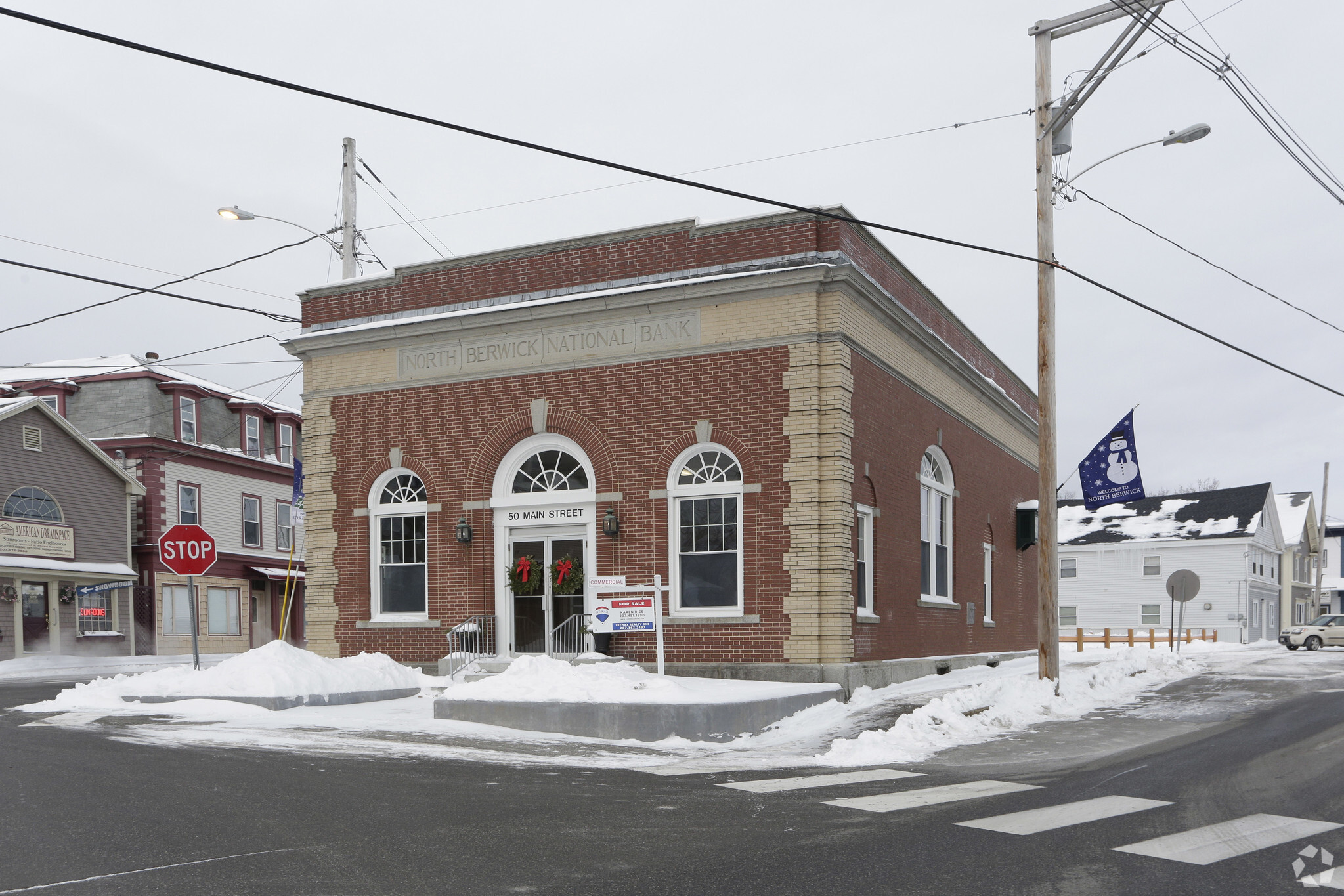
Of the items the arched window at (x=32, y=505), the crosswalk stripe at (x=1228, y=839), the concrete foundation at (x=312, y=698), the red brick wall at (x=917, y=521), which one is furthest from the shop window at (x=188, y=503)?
the crosswalk stripe at (x=1228, y=839)

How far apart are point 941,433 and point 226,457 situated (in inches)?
1076

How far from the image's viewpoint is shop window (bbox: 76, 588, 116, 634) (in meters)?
35.1

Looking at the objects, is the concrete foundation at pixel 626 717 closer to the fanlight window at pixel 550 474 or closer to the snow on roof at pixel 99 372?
the fanlight window at pixel 550 474

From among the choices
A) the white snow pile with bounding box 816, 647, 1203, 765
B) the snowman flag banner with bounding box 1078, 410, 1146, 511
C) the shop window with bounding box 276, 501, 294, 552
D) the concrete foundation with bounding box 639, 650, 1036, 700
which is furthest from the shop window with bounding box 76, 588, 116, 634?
the snowman flag banner with bounding box 1078, 410, 1146, 511

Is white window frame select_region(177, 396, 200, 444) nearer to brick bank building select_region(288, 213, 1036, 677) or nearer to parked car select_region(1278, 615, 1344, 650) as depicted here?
brick bank building select_region(288, 213, 1036, 677)

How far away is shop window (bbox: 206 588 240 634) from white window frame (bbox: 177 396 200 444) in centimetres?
519

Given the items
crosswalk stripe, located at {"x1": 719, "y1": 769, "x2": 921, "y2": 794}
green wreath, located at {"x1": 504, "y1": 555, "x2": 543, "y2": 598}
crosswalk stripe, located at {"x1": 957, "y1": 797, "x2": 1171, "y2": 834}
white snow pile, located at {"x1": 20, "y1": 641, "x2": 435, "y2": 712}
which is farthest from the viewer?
green wreath, located at {"x1": 504, "y1": 555, "x2": 543, "y2": 598}

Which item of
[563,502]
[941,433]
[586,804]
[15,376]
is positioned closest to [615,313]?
[563,502]

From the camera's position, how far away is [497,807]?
8609 mm

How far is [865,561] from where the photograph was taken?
18.4m

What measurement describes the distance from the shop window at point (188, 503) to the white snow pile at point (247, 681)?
75.4 ft

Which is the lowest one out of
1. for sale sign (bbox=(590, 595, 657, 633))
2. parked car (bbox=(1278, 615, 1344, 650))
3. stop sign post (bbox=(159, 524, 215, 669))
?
parked car (bbox=(1278, 615, 1344, 650))

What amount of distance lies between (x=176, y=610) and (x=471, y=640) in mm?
24401

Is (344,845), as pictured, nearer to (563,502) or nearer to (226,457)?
(563,502)
